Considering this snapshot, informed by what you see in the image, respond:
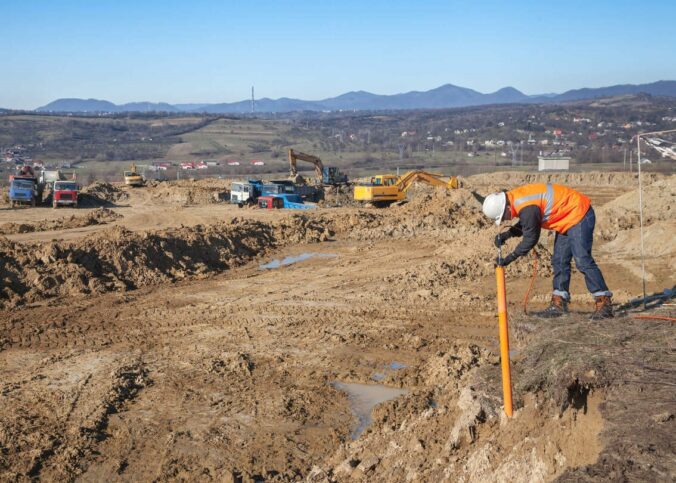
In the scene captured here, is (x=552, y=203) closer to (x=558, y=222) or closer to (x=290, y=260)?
(x=558, y=222)

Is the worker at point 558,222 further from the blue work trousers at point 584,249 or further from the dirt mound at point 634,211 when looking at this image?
the dirt mound at point 634,211

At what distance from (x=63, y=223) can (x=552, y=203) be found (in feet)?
73.3

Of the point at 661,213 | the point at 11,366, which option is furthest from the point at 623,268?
the point at 11,366

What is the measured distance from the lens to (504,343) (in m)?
6.06

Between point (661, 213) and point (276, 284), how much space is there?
13.7 meters

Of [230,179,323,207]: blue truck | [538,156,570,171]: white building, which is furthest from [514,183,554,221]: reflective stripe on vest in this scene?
[538,156,570,171]: white building

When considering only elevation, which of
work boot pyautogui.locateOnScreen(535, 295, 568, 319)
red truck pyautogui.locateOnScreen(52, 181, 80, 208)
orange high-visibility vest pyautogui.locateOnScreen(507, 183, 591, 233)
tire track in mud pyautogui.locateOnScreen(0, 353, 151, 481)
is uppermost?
orange high-visibility vest pyautogui.locateOnScreen(507, 183, 591, 233)

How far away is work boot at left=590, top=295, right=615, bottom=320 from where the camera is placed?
26.3ft

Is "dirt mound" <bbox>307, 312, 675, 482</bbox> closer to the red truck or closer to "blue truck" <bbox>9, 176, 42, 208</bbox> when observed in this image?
the red truck

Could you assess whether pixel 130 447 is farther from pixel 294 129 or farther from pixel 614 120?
pixel 294 129

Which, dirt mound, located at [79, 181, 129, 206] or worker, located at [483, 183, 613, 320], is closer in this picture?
worker, located at [483, 183, 613, 320]

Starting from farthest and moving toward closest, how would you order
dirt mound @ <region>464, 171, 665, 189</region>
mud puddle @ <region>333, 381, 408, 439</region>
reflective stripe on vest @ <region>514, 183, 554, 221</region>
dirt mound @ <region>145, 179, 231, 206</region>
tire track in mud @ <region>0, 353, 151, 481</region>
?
dirt mound @ <region>464, 171, 665, 189</region> < dirt mound @ <region>145, 179, 231, 206</region> < mud puddle @ <region>333, 381, 408, 439</region> < reflective stripe on vest @ <region>514, 183, 554, 221</region> < tire track in mud @ <region>0, 353, 151, 481</region>

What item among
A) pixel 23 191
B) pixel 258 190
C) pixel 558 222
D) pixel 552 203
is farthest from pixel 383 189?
pixel 552 203

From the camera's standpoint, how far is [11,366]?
36.6ft
